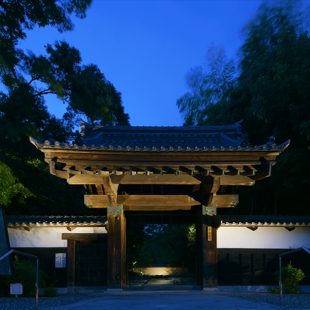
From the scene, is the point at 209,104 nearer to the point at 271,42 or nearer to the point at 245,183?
the point at 271,42

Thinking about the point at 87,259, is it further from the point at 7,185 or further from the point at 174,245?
the point at 174,245

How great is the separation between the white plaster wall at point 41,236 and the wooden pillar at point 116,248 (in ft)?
4.02

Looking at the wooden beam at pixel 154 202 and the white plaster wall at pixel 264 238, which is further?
the white plaster wall at pixel 264 238

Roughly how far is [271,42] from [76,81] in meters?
15.6

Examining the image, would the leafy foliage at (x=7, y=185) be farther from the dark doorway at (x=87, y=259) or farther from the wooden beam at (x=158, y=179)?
the wooden beam at (x=158, y=179)

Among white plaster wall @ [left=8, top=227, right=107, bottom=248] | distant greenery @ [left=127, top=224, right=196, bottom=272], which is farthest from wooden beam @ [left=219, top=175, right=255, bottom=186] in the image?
distant greenery @ [left=127, top=224, right=196, bottom=272]

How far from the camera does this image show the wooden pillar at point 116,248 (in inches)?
532

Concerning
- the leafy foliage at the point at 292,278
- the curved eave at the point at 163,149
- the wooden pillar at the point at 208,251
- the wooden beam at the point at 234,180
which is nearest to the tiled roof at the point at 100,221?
the wooden pillar at the point at 208,251

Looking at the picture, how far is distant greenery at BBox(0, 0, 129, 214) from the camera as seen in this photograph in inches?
479

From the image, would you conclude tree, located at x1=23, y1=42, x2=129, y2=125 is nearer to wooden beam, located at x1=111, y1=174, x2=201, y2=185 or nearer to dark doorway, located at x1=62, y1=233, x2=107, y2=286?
wooden beam, located at x1=111, y1=174, x2=201, y2=185

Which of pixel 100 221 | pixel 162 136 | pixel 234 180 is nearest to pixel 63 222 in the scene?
pixel 100 221

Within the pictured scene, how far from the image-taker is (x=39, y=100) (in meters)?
23.5

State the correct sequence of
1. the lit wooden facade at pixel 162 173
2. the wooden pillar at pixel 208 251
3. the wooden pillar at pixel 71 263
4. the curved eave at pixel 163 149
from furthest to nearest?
the wooden pillar at pixel 71 263, the wooden pillar at pixel 208 251, the lit wooden facade at pixel 162 173, the curved eave at pixel 163 149

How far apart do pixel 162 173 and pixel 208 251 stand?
2.98 m
